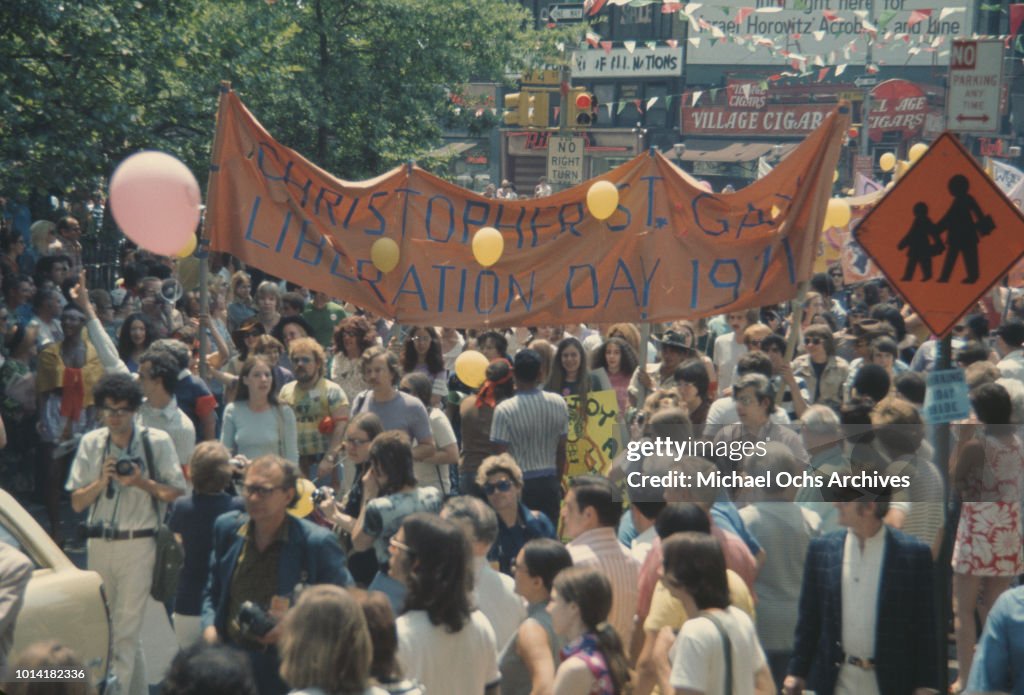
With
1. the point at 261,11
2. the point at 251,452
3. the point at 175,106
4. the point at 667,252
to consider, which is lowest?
the point at 251,452

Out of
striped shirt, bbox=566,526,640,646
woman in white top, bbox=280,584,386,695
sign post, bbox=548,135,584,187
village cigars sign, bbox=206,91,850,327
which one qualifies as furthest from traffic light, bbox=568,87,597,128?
woman in white top, bbox=280,584,386,695

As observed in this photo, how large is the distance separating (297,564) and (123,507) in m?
1.76

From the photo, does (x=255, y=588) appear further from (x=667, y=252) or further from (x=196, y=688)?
(x=667, y=252)

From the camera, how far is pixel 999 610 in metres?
4.69

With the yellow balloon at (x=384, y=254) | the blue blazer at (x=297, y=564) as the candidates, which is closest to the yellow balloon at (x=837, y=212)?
the yellow balloon at (x=384, y=254)

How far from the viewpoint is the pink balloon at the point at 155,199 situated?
8383mm

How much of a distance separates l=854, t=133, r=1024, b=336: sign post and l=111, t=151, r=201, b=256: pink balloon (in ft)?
12.8

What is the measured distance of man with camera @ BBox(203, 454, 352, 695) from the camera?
534 centimetres

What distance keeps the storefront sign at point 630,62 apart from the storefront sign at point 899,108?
7.49 m

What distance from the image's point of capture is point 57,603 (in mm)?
5539

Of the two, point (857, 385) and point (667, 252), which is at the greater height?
point (667, 252)

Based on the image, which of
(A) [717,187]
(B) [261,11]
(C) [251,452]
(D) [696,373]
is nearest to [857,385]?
(D) [696,373]

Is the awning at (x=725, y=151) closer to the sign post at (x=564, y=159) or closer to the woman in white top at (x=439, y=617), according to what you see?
the sign post at (x=564, y=159)

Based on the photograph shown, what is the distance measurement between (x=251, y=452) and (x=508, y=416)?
4.77ft
